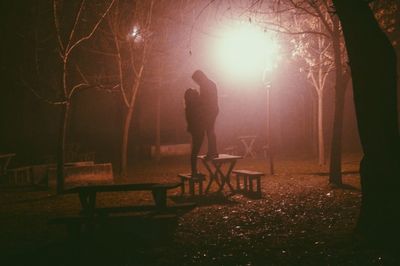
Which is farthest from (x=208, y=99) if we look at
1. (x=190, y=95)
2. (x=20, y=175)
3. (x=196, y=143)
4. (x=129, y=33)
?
(x=20, y=175)

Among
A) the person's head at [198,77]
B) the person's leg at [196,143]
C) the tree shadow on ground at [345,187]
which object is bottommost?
the tree shadow on ground at [345,187]

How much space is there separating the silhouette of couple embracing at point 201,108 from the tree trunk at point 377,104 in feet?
16.0

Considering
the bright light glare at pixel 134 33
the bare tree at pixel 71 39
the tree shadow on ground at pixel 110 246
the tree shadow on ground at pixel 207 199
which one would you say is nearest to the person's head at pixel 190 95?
the tree shadow on ground at pixel 207 199

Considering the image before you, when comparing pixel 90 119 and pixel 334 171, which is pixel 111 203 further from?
pixel 90 119

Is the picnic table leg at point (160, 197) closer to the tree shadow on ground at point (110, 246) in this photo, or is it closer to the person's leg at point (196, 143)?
the tree shadow on ground at point (110, 246)

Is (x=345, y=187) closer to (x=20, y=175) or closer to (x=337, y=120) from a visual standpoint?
(x=337, y=120)

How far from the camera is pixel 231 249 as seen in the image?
266 inches

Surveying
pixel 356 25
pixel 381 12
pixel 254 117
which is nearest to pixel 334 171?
pixel 381 12

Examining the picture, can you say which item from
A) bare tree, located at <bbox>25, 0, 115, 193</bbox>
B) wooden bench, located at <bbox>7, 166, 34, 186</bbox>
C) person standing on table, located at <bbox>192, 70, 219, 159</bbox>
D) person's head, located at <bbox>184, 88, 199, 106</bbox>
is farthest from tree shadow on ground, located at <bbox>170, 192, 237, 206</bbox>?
wooden bench, located at <bbox>7, 166, 34, 186</bbox>

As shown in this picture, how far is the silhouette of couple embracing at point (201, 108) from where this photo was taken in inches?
448

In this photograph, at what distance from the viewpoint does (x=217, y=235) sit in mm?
7664

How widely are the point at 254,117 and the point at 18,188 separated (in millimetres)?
17674

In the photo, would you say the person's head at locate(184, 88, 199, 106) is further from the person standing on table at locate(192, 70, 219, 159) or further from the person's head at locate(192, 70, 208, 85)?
the person's head at locate(192, 70, 208, 85)

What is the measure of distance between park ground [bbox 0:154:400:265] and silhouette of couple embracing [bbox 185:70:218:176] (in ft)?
4.87
